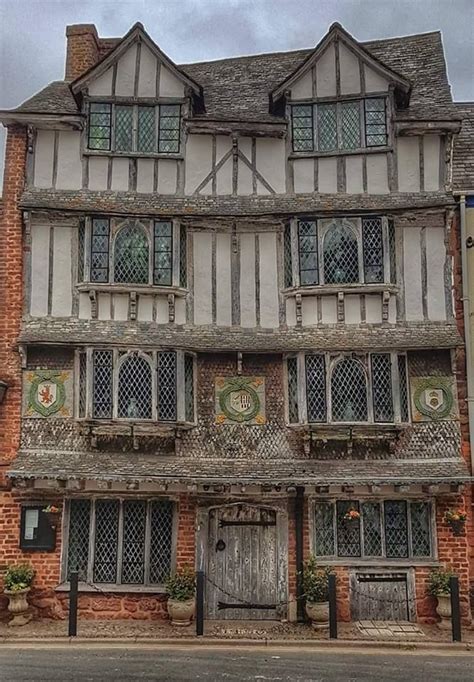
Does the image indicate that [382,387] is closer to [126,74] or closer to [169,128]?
[169,128]

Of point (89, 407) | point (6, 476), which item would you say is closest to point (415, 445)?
point (89, 407)

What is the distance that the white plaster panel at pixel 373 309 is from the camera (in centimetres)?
1242

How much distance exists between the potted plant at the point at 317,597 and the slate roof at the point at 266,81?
8768 mm

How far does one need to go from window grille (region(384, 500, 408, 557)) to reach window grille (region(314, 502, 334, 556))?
3.35ft

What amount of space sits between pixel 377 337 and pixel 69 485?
20.8ft

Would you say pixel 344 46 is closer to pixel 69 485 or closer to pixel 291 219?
pixel 291 219

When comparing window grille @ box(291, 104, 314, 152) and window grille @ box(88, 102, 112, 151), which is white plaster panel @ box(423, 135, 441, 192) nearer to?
window grille @ box(291, 104, 314, 152)

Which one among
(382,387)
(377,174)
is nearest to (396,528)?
(382,387)

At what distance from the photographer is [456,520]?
11.7m

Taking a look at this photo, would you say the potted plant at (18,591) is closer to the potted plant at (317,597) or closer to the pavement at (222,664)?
the pavement at (222,664)

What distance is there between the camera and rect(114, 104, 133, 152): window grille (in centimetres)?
1293

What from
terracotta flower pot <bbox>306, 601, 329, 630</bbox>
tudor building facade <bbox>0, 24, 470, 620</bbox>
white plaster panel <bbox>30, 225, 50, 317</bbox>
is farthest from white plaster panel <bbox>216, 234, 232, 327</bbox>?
terracotta flower pot <bbox>306, 601, 329, 630</bbox>

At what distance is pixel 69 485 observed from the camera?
11.7 m

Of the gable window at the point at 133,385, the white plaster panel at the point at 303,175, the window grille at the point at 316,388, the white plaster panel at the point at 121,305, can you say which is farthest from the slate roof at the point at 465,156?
the white plaster panel at the point at 121,305
